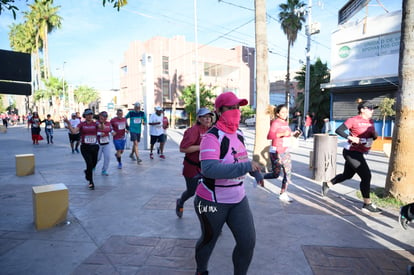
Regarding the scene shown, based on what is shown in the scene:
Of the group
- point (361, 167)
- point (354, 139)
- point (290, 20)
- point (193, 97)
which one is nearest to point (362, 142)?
point (354, 139)

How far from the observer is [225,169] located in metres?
2.21

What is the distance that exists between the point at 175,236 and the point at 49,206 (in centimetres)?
202

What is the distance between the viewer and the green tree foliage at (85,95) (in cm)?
7850

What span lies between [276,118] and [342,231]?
7.47ft

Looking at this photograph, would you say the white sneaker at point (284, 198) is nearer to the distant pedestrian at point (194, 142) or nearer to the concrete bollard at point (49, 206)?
the distant pedestrian at point (194, 142)

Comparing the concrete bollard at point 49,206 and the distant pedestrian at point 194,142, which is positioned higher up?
the distant pedestrian at point 194,142

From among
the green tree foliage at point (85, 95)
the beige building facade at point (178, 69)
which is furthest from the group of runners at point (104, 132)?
the green tree foliage at point (85, 95)

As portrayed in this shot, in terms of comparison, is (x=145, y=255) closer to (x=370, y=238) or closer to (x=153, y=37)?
(x=370, y=238)

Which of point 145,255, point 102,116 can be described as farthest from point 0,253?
point 102,116

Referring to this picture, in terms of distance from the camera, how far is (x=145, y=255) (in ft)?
10.7

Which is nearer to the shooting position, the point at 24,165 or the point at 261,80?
the point at 24,165

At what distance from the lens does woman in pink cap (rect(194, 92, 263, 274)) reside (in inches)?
90.7

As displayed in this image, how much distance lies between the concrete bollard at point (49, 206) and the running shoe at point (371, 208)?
16.5 ft

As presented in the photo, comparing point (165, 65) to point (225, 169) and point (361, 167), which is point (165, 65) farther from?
point (225, 169)
